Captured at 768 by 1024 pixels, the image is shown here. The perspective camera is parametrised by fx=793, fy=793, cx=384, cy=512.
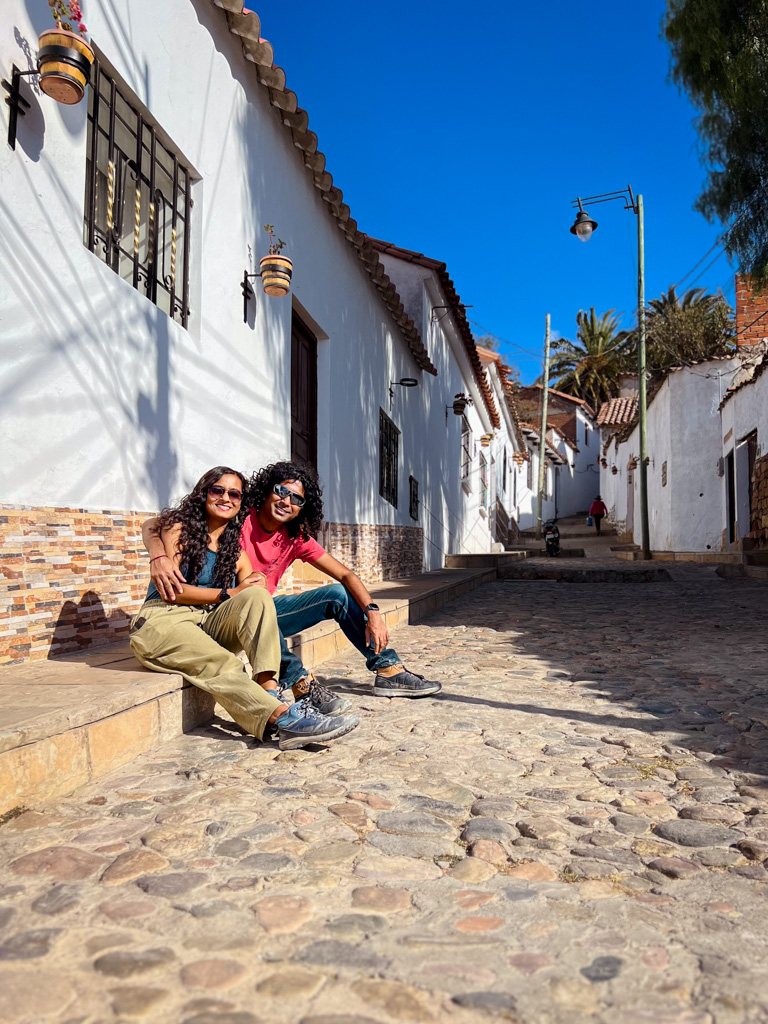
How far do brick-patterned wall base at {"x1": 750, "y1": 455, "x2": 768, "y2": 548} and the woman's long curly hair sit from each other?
1152 centimetres

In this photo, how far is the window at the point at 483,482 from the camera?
854 inches

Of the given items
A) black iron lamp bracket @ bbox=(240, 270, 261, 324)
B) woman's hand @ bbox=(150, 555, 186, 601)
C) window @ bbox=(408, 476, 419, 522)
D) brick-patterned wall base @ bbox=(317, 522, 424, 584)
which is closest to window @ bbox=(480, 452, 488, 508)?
window @ bbox=(408, 476, 419, 522)

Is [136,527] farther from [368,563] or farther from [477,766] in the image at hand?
[368,563]

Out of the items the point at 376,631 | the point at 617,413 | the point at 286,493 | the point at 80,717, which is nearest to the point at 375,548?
the point at 376,631

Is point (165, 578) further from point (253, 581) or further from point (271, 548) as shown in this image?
point (271, 548)

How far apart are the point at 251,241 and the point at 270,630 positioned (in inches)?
152

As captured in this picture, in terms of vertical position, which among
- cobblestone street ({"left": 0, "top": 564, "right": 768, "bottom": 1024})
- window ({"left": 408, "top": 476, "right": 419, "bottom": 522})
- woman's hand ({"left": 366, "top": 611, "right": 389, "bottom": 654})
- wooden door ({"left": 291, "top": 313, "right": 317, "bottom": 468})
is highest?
wooden door ({"left": 291, "top": 313, "right": 317, "bottom": 468})

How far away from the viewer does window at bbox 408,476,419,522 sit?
12574 mm

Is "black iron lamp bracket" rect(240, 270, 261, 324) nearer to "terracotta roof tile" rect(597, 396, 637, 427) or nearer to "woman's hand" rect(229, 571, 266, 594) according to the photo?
"woman's hand" rect(229, 571, 266, 594)

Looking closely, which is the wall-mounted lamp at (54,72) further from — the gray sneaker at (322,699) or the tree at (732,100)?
the tree at (732,100)

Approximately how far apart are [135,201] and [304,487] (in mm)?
2190

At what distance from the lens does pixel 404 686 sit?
13.4 ft

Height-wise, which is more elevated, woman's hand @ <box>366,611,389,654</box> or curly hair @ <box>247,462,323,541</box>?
curly hair @ <box>247,462,323,541</box>

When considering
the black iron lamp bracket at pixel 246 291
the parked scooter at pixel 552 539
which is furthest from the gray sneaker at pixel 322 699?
the parked scooter at pixel 552 539
